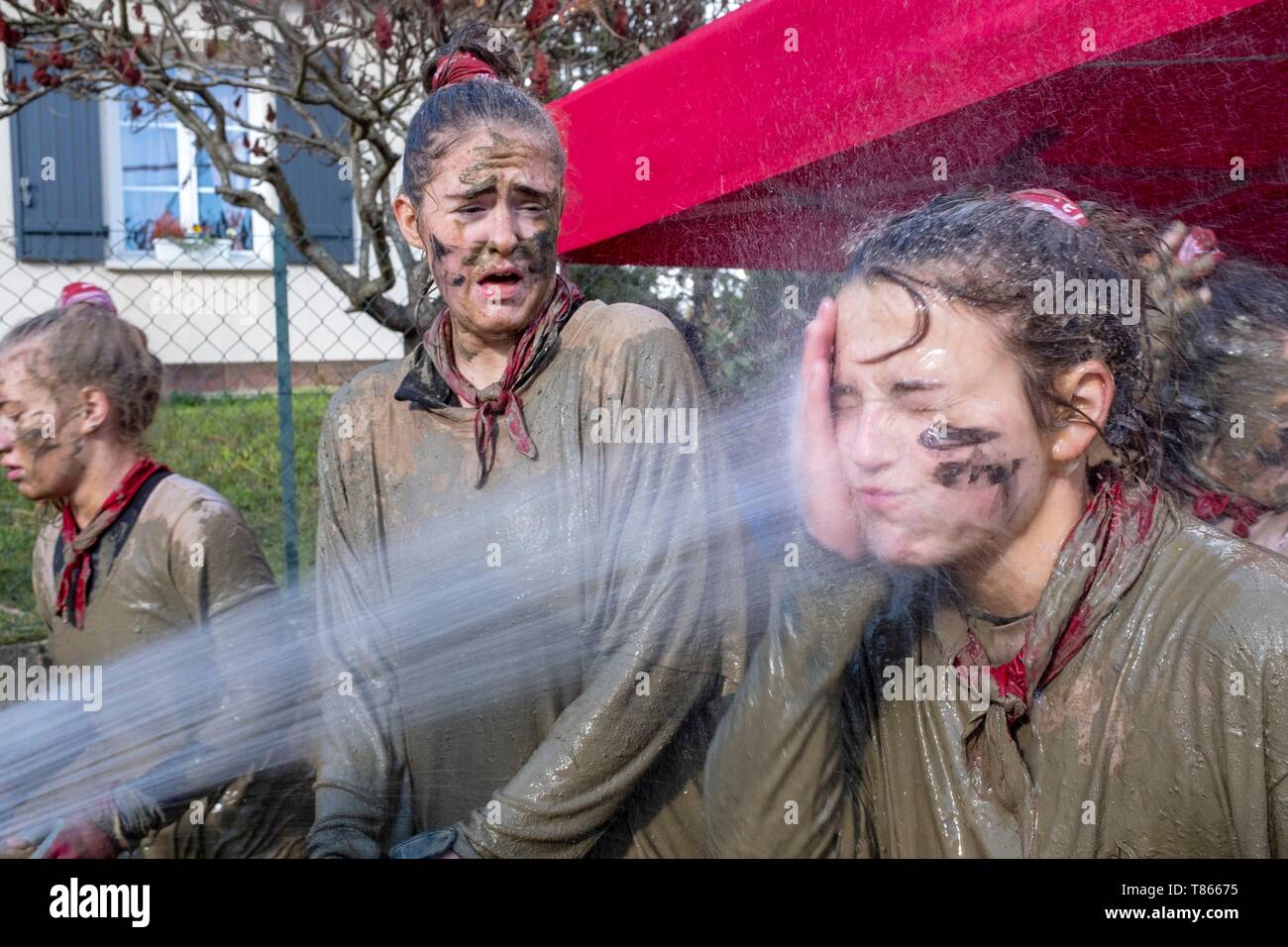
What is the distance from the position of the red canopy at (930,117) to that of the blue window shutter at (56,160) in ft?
19.3

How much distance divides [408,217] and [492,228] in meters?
0.23

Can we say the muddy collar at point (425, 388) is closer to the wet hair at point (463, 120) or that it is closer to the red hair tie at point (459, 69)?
the wet hair at point (463, 120)

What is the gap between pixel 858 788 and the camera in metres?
1.94

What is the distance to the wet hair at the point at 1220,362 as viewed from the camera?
2049mm

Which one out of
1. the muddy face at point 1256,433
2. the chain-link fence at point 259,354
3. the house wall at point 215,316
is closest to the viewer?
the muddy face at point 1256,433

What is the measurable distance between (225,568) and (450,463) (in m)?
0.61

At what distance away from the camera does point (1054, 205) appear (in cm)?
185

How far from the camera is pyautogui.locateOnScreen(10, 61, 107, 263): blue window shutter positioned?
7.56 metres

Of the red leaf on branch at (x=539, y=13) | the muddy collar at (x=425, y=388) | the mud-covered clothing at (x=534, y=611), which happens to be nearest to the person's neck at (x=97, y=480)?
the mud-covered clothing at (x=534, y=611)

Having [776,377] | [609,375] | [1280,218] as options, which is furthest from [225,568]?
[1280,218]

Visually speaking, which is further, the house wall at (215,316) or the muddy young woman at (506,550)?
the house wall at (215,316)

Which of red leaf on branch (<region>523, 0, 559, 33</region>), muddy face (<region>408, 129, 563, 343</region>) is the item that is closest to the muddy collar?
muddy face (<region>408, 129, 563, 343</region>)

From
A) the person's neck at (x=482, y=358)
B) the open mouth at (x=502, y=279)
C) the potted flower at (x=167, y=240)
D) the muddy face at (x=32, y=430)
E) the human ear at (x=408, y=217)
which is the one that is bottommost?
the muddy face at (x=32, y=430)

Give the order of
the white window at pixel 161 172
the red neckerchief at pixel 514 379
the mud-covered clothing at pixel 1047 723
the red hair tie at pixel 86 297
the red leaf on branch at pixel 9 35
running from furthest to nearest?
the white window at pixel 161 172 → the red leaf on branch at pixel 9 35 → the red hair tie at pixel 86 297 → the red neckerchief at pixel 514 379 → the mud-covered clothing at pixel 1047 723
